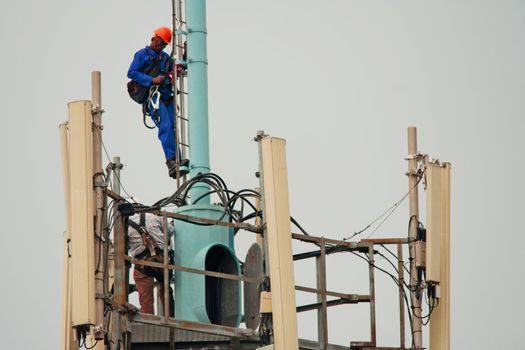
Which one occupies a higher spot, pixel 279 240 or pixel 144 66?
pixel 144 66

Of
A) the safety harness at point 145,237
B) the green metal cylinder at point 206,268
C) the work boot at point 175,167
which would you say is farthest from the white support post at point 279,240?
the work boot at point 175,167

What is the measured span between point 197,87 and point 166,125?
3.26 ft

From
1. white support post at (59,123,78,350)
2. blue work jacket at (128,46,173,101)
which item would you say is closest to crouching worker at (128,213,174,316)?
white support post at (59,123,78,350)

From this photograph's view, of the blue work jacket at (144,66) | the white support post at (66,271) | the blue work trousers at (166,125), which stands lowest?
the white support post at (66,271)

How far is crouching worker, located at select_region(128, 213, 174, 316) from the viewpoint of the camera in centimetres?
3978

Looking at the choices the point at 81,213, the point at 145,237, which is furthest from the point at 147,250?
the point at 81,213

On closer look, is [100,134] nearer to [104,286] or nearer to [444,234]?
[104,286]

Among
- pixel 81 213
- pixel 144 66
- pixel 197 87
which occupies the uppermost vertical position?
pixel 144 66

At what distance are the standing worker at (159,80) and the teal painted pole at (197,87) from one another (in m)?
0.40

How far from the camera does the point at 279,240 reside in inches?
1535

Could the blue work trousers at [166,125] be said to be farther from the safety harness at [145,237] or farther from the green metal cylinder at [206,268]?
the safety harness at [145,237]

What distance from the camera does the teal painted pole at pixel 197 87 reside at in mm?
42000

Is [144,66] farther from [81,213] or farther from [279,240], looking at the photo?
[81,213]

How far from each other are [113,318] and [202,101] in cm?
547
